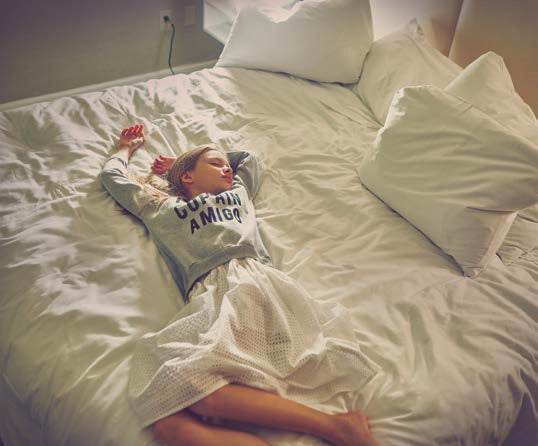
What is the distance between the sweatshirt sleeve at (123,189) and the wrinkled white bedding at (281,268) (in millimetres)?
34

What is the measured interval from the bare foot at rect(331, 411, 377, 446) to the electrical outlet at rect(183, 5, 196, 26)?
2.32m

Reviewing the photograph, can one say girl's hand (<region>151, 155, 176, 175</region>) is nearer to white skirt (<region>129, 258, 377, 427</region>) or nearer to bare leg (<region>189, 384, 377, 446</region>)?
white skirt (<region>129, 258, 377, 427</region>)

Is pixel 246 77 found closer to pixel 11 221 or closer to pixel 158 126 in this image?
pixel 158 126

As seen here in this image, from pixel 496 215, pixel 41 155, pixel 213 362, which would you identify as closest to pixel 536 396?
pixel 496 215

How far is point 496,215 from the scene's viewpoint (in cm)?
111

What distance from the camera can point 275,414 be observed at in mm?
794

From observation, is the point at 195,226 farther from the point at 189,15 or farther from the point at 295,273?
the point at 189,15

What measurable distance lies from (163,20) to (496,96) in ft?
5.97

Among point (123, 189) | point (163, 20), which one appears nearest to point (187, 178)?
point (123, 189)

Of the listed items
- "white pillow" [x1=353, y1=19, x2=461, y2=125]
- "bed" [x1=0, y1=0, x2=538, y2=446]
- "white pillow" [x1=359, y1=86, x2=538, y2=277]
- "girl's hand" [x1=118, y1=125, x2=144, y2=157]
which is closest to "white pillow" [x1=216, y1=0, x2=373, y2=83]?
"white pillow" [x1=353, y1=19, x2=461, y2=125]

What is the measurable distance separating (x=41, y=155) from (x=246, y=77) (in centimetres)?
84

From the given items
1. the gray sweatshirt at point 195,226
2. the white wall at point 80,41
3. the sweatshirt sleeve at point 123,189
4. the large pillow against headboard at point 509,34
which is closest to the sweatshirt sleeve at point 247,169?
the gray sweatshirt at point 195,226

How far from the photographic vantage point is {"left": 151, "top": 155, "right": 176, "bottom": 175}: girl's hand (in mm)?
1318

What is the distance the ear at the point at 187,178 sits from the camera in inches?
49.0
